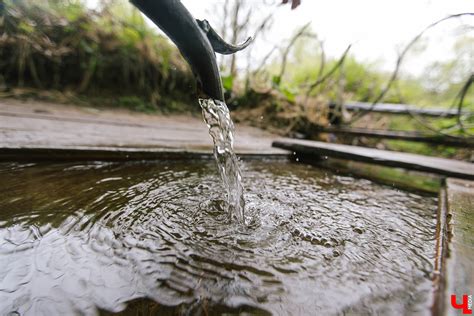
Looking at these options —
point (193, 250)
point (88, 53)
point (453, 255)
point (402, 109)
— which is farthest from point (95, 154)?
point (402, 109)

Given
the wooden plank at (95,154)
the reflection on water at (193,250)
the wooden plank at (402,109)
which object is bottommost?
the reflection on water at (193,250)

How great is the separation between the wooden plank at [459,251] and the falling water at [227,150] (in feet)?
2.51

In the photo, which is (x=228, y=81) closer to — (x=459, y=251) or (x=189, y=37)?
(x=189, y=37)

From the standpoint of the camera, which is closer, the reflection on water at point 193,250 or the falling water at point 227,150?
the reflection on water at point 193,250

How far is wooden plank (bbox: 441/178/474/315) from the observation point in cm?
56

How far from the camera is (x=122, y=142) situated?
202cm

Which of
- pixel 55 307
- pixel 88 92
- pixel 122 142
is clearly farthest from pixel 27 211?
pixel 88 92

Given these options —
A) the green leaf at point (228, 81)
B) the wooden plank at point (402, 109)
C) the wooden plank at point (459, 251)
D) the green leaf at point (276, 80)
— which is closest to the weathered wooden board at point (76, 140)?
the wooden plank at point (459, 251)

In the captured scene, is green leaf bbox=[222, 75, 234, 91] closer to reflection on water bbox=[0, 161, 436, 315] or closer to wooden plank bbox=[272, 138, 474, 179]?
wooden plank bbox=[272, 138, 474, 179]

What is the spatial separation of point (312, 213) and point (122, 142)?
1.66 meters

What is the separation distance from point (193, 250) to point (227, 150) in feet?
2.38

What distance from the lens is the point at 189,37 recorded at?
0.85 m

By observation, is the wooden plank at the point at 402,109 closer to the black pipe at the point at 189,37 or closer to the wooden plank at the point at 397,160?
the wooden plank at the point at 397,160

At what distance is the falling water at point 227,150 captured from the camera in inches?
49.1
